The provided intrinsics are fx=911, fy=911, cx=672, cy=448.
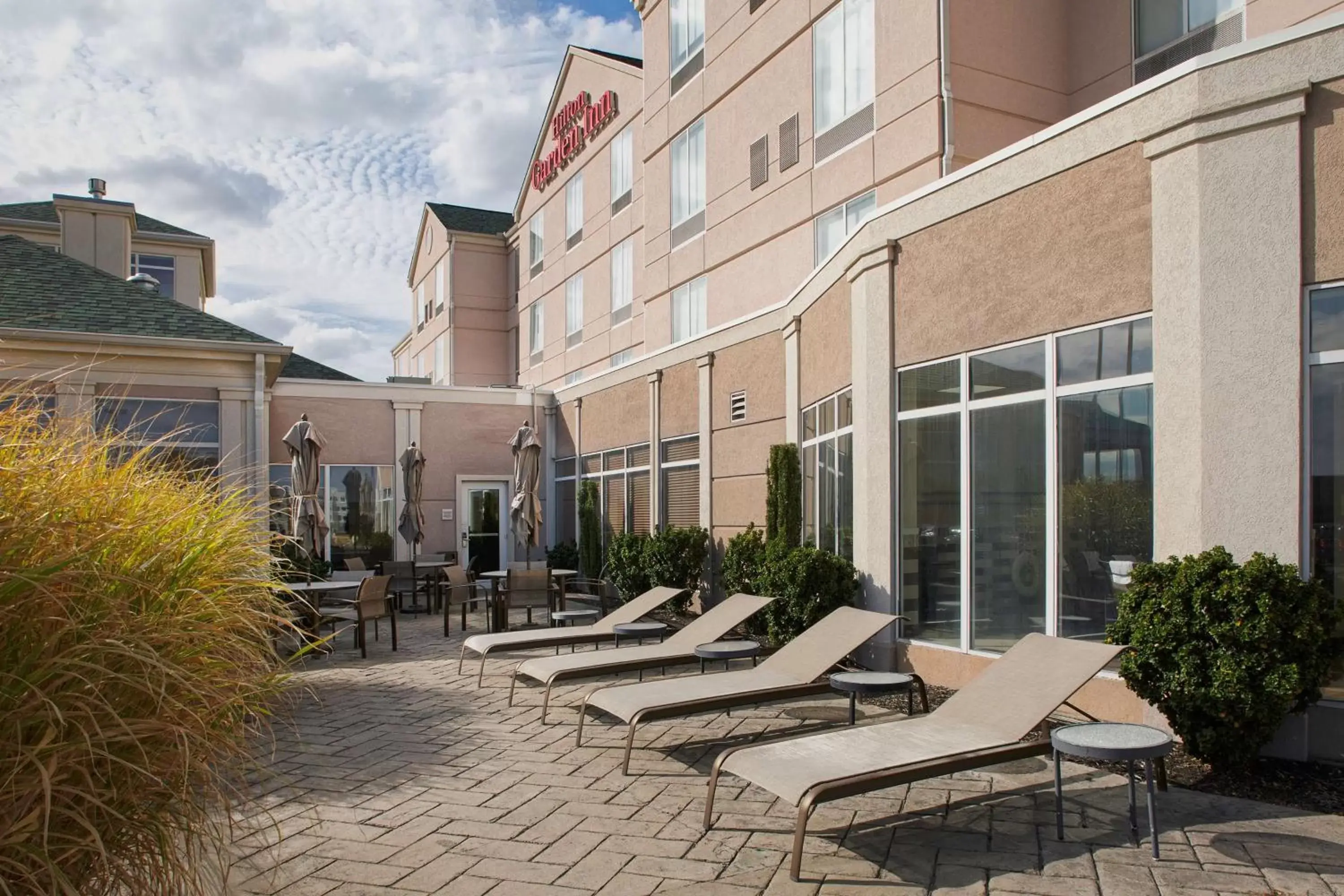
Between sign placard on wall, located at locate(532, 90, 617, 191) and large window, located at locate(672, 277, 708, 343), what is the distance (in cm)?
649

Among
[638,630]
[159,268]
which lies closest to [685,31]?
[638,630]

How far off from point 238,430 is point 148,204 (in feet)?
44.3

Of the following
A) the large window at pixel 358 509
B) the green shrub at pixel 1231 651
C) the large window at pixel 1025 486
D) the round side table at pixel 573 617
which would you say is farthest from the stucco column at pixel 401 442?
the green shrub at pixel 1231 651

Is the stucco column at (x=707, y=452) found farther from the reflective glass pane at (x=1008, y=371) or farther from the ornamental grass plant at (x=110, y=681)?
the ornamental grass plant at (x=110, y=681)

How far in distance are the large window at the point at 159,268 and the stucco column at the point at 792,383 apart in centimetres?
2061

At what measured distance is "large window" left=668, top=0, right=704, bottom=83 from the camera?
16.8 meters

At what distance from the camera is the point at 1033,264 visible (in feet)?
22.4

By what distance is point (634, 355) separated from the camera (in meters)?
21.0

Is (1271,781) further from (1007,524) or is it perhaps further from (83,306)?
(83,306)

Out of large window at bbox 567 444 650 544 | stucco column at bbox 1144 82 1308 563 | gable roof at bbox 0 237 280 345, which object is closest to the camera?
stucco column at bbox 1144 82 1308 563

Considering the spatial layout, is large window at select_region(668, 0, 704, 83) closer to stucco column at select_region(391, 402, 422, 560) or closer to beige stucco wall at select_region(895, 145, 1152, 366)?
stucco column at select_region(391, 402, 422, 560)

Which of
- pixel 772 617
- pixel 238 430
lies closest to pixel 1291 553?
pixel 772 617

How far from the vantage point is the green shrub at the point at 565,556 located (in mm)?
17984

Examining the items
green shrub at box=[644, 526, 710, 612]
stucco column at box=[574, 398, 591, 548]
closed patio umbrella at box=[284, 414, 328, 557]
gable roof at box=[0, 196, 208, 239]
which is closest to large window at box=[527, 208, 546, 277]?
gable roof at box=[0, 196, 208, 239]
